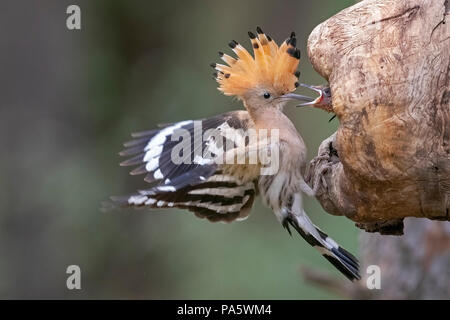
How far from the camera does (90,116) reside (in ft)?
18.0

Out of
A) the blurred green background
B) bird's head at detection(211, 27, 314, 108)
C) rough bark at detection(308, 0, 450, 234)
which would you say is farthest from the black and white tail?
the blurred green background

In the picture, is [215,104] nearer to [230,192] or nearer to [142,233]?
[142,233]

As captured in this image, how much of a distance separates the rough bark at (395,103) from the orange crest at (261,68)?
0.54 metres

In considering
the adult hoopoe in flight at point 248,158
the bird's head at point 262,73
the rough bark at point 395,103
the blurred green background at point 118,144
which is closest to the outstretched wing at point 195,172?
the adult hoopoe in flight at point 248,158

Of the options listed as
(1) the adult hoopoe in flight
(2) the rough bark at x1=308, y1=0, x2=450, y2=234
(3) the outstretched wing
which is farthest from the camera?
(1) the adult hoopoe in flight

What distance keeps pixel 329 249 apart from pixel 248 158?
0.45 m

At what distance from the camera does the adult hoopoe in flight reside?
8.17 feet

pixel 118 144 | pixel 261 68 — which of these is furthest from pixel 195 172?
pixel 118 144

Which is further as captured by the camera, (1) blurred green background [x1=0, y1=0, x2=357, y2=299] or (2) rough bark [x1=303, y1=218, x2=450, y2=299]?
(1) blurred green background [x1=0, y1=0, x2=357, y2=299]

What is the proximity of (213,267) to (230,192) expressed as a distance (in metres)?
2.75

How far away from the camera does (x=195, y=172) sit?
7.88 feet

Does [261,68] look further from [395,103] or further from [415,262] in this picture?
[415,262]

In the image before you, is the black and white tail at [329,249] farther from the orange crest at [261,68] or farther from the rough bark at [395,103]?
the rough bark at [395,103]

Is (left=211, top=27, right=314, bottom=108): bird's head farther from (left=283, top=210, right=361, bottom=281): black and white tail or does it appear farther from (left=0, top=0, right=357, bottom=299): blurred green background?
(left=0, top=0, right=357, bottom=299): blurred green background
